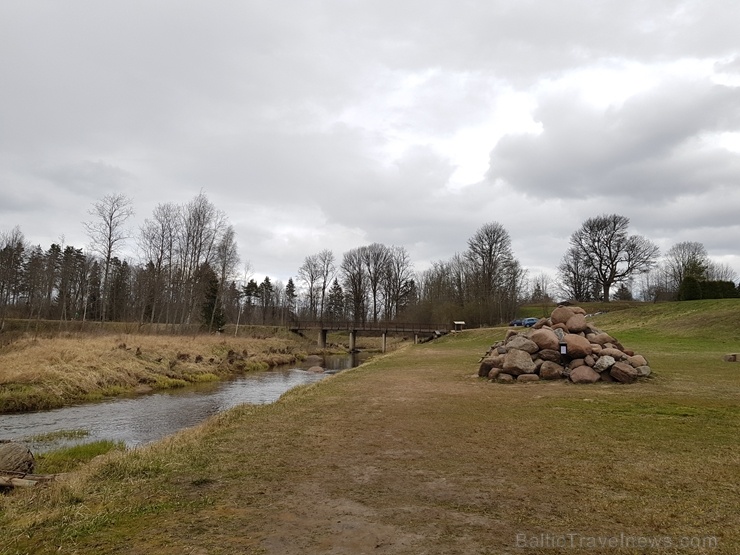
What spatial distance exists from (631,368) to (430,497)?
12692 millimetres

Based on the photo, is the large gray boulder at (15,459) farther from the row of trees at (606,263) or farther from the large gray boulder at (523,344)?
the row of trees at (606,263)

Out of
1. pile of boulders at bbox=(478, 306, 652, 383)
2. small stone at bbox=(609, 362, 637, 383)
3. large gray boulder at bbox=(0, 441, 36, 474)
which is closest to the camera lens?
large gray boulder at bbox=(0, 441, 36, 474)

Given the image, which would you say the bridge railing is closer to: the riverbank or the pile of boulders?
the riverbank

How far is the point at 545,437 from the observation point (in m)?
8.40

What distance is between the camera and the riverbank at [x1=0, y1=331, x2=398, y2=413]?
17.2m

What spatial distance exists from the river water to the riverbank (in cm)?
117

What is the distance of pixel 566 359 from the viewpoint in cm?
1659

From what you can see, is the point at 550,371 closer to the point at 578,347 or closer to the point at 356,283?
the point at 578,347

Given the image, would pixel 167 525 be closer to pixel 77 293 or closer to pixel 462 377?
pixel 462 377

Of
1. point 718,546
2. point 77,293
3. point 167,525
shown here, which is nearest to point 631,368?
point 718,546

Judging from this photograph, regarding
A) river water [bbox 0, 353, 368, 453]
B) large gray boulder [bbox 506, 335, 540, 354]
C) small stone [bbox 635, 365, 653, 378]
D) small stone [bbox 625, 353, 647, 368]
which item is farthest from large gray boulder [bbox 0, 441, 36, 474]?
small stone [bbox 625, 353, 647, 368]

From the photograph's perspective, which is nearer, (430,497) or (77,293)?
(430,497)

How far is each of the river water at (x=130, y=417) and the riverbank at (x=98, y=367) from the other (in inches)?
46.2

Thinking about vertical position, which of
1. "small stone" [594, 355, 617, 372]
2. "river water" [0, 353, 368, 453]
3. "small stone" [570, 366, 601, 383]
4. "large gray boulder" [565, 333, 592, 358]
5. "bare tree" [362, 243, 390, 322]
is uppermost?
"bare tree" [362, 243, 390, 322]
